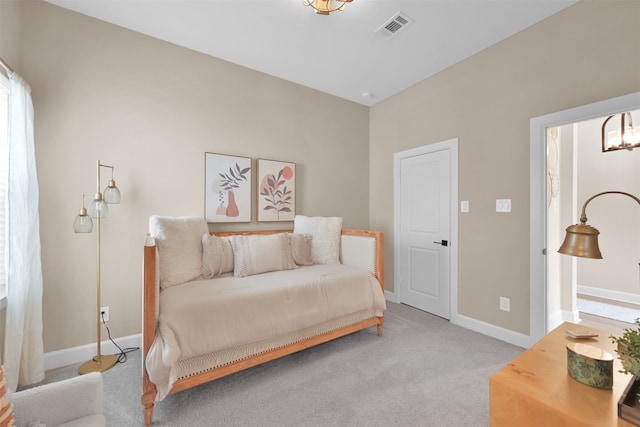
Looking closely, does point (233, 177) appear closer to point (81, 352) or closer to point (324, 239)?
point (324, 239)

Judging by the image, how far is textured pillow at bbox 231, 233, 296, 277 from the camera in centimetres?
240

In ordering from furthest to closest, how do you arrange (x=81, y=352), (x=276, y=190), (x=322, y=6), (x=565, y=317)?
(x=276, y=190)
(x=565, y=317)
(x=81, y=352)
(x=322, y=6)

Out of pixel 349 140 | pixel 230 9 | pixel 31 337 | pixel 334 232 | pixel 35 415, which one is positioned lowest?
pixel 31 337

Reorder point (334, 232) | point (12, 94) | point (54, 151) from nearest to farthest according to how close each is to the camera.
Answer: point (12, 94)
point (54, 151)
point (334, 232)

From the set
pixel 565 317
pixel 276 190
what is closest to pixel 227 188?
pixel 276 190

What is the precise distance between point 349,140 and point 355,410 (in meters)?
3.13

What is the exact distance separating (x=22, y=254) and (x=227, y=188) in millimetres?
1529

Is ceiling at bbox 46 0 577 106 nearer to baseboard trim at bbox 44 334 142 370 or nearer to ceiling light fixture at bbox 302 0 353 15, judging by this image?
ceiling light fixture at bbox 302 0 353 15

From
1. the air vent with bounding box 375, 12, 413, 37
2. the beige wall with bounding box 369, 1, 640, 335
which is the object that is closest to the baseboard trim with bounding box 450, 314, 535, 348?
the beige wall with bounding box 369, 1, 640, 335

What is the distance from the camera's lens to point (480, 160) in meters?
2.71

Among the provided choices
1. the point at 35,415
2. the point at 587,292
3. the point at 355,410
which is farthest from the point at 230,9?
the point at 587,292

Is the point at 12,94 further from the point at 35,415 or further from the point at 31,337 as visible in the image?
the point at 35,415

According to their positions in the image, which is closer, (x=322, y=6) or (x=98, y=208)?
(x=322, y=6)

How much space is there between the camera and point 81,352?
2.15 meters
